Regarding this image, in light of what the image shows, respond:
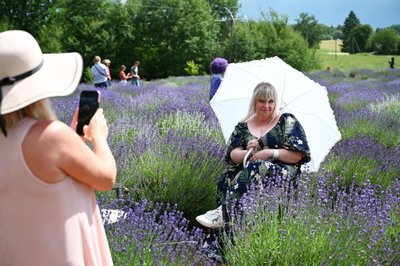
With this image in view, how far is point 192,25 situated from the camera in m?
44.7

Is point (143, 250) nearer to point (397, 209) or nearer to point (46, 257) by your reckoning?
point (46, 257)

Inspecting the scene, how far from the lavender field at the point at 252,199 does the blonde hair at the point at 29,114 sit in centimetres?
123

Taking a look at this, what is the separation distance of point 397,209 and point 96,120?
8.14 feet

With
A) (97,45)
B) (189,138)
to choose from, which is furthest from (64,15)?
(189,138)

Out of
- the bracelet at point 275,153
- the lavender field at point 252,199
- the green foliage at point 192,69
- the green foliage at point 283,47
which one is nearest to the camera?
the lavender field at point 252,199

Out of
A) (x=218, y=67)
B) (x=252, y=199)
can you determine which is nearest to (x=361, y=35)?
(x=218, y=67)

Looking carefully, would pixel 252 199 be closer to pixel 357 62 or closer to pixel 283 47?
pixel 283 47

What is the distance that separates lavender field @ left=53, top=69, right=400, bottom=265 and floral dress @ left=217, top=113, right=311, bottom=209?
14 centimetres

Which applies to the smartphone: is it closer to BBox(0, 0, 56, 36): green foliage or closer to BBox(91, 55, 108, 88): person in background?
BBox(91, 55, 108, 88): person in background

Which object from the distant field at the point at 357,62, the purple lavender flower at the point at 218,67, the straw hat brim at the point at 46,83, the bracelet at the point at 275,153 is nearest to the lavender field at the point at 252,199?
the bracelet at the point at 275,153

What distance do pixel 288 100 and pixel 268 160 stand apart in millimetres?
609

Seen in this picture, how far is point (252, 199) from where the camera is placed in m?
3.26

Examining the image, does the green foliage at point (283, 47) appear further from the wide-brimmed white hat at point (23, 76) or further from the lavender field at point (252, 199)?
the wide-brimmed white hat at point (23, 76)

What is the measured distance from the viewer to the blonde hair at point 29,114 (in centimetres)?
159
